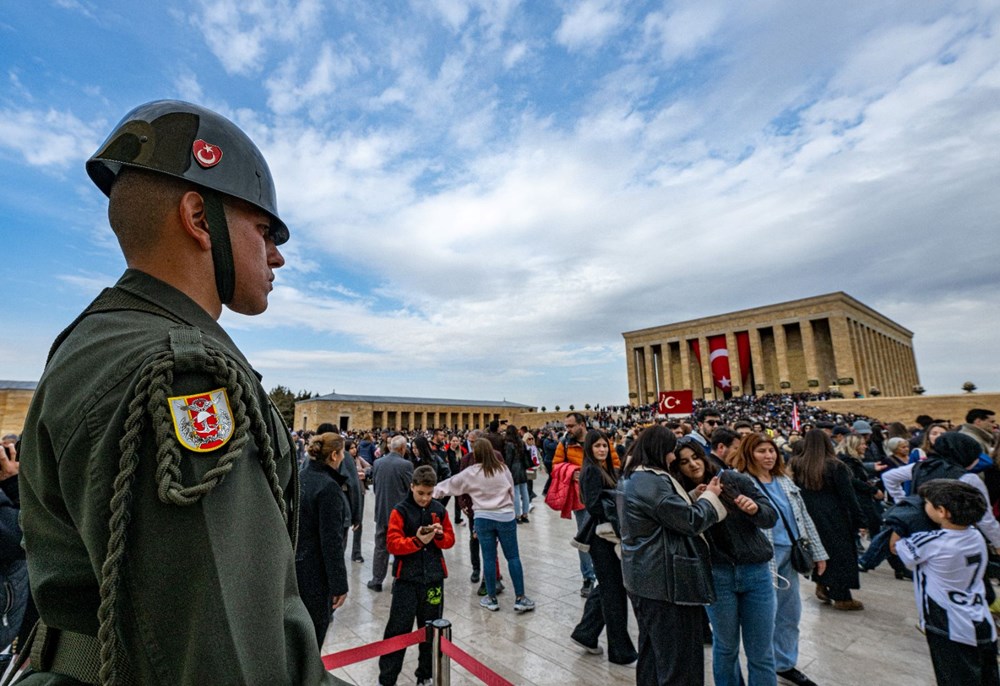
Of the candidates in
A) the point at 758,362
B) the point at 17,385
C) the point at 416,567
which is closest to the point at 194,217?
the point at 416,567

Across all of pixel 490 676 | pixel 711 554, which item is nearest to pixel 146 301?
pixel 490 676

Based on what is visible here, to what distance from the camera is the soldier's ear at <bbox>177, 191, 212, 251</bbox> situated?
3.82 feet

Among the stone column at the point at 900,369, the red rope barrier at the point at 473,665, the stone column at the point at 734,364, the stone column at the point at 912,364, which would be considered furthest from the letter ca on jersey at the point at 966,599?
the stone column at the point at 912,364

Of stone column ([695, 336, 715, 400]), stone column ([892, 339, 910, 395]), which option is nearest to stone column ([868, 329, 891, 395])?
stone column ([892, 339, 910, 395])

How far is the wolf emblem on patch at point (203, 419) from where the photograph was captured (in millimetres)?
843

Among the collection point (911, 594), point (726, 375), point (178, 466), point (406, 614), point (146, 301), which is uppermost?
point (726, 375)

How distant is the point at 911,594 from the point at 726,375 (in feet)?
150

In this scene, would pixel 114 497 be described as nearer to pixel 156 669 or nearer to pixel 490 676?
pixel 156 669

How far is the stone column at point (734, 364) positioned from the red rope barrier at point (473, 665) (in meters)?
50.6

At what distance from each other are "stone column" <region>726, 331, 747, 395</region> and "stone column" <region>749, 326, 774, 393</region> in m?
1.30

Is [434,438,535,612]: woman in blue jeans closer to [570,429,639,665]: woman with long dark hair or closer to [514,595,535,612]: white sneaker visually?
[514,595,535,612]: white sneaker

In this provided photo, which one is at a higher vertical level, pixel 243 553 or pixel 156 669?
pixel 243 553

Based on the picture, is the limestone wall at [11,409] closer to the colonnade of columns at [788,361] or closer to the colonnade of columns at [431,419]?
the colonnade of columns at [431,419]

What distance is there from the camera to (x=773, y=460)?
4.48 metres
